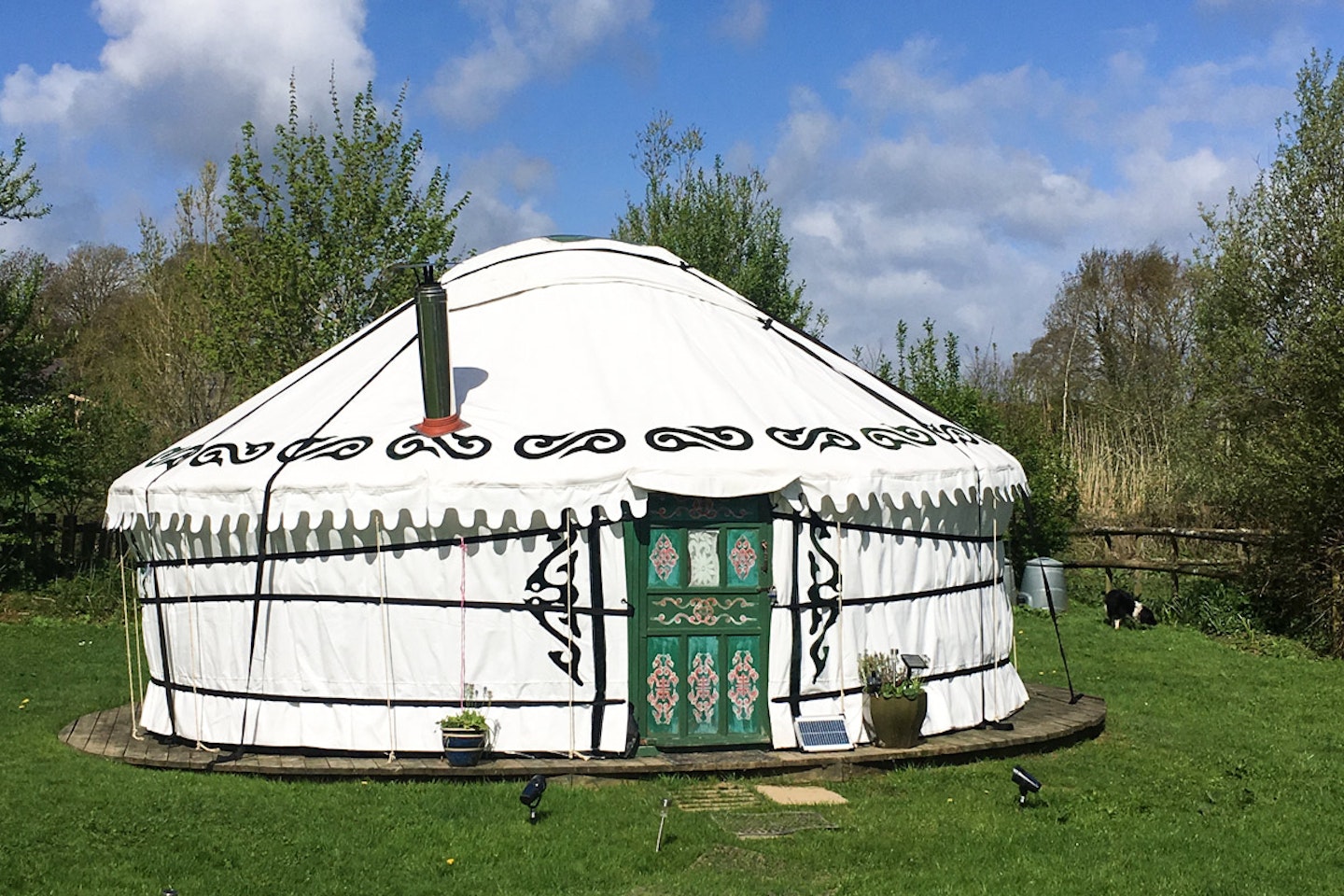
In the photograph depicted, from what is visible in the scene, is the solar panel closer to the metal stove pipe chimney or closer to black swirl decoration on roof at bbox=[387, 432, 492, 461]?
black swirl decoration on roof at bbox=[387, 432, 492, 461]

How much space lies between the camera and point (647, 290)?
8.14 meters

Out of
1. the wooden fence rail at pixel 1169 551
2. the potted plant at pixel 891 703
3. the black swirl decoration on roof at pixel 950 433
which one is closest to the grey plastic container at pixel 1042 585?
the wooden fence rail at pixel 1169 551

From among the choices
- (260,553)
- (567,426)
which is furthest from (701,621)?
(260,553)

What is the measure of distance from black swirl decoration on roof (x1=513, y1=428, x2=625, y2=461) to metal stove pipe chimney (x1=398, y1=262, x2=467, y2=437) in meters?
0.43

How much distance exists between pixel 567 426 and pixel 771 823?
7.61ft

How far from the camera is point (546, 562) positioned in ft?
21.2

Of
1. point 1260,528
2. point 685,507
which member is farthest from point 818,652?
point 1260,528

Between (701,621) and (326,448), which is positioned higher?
(326,448)

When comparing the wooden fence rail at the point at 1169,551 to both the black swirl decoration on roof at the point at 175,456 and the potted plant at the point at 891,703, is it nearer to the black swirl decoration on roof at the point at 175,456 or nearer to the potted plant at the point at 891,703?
the potted plant at the point at 891,703

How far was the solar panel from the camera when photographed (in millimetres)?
6582

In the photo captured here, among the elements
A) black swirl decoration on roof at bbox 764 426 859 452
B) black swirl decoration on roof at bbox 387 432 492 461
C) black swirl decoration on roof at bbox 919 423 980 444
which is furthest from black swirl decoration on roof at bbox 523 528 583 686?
black swirl decoration on roof at bbox 919 423 980 444

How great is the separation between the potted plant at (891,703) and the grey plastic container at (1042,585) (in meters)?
7.20

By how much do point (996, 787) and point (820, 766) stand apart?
0.86m

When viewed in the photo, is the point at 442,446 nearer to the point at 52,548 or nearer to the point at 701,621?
the point at 701,621
